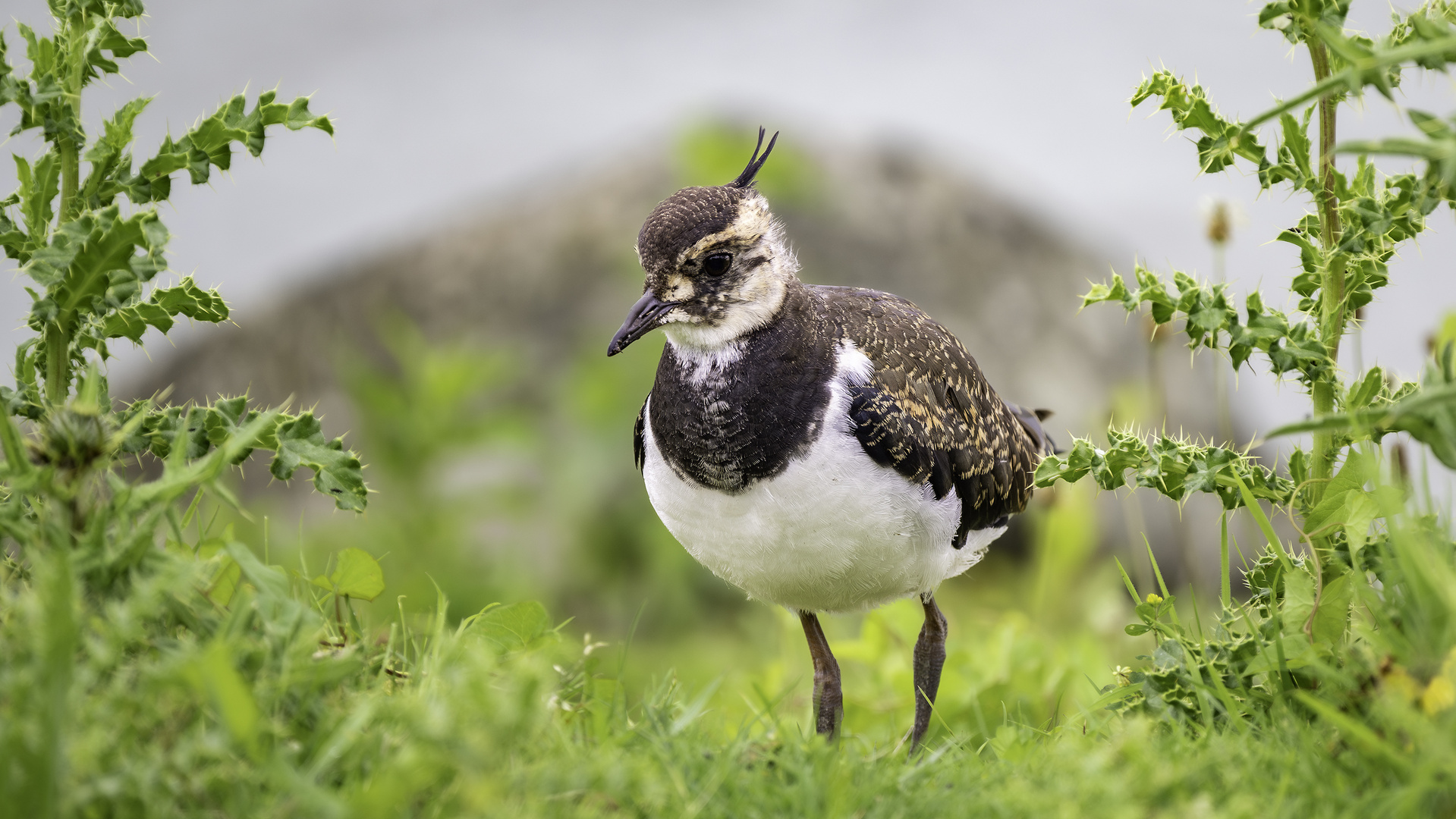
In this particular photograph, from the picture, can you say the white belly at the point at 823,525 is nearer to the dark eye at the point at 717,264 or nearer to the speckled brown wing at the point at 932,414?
the speckled brown wing at the point at 932,414

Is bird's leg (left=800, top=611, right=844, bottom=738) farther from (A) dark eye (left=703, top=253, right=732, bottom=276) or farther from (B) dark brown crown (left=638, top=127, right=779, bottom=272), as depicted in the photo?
(B) dark brown crown (left=638, top=127, right=779, bottom=272)

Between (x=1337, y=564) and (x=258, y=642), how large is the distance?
2.90 meters

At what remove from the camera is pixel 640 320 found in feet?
13.0

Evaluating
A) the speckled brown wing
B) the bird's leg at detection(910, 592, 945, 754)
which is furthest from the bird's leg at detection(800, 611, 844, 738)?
the speckled brown wing

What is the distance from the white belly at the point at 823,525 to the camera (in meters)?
3.83

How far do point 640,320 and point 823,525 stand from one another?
0.95 metres

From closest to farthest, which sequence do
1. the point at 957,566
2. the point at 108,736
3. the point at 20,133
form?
the point at 108,736
the point at 20,133
the point at 957,566

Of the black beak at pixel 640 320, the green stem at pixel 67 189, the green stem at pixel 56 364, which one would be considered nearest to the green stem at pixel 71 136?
the green stem at pixel 67 189

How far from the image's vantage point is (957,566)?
452cm

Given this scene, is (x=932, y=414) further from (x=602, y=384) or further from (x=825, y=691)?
(x=602, y=384)

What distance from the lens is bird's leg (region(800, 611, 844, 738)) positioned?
450 centimetres

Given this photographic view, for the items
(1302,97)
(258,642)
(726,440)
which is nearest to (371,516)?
(726,440)

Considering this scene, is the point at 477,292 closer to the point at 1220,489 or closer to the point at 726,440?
the point at 726,440

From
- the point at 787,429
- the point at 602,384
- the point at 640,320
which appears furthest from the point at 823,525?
the point at 602,384
